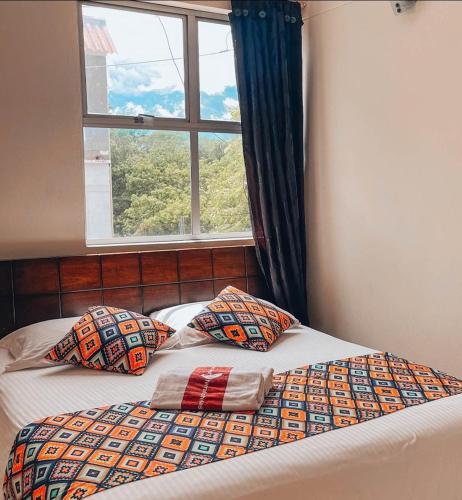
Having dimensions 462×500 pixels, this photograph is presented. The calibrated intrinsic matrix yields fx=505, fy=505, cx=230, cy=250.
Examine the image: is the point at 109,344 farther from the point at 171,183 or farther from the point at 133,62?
the point at 133,62

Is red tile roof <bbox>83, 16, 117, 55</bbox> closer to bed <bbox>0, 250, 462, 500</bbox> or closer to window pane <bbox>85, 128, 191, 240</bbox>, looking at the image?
window pane <bbox>85, 128, 191, 240</bbox>

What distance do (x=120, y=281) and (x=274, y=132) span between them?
1309 mm

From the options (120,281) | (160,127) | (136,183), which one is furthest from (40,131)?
(120,281)

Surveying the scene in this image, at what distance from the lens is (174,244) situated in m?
3.08

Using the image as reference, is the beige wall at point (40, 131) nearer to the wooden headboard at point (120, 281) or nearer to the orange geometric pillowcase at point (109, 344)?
the wooden headboard at point (120, 281)

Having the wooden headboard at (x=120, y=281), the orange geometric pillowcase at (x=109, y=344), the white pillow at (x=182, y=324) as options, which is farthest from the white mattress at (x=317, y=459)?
the wooden headboard at (x=120, y=281)

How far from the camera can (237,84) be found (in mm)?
3094

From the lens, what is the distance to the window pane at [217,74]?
3.20 metres

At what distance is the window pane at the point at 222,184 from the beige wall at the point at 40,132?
0.79 meters

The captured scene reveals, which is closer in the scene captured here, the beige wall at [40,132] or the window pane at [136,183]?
the beige wall at [40,132]

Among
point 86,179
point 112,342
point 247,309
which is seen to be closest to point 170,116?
point 86,179

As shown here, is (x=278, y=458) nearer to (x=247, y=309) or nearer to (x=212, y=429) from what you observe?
(x=212, y=429)

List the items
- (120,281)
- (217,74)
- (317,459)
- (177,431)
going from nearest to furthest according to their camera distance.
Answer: (317,459), (177,431), (120,281), (217,74)

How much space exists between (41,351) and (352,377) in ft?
4.44
